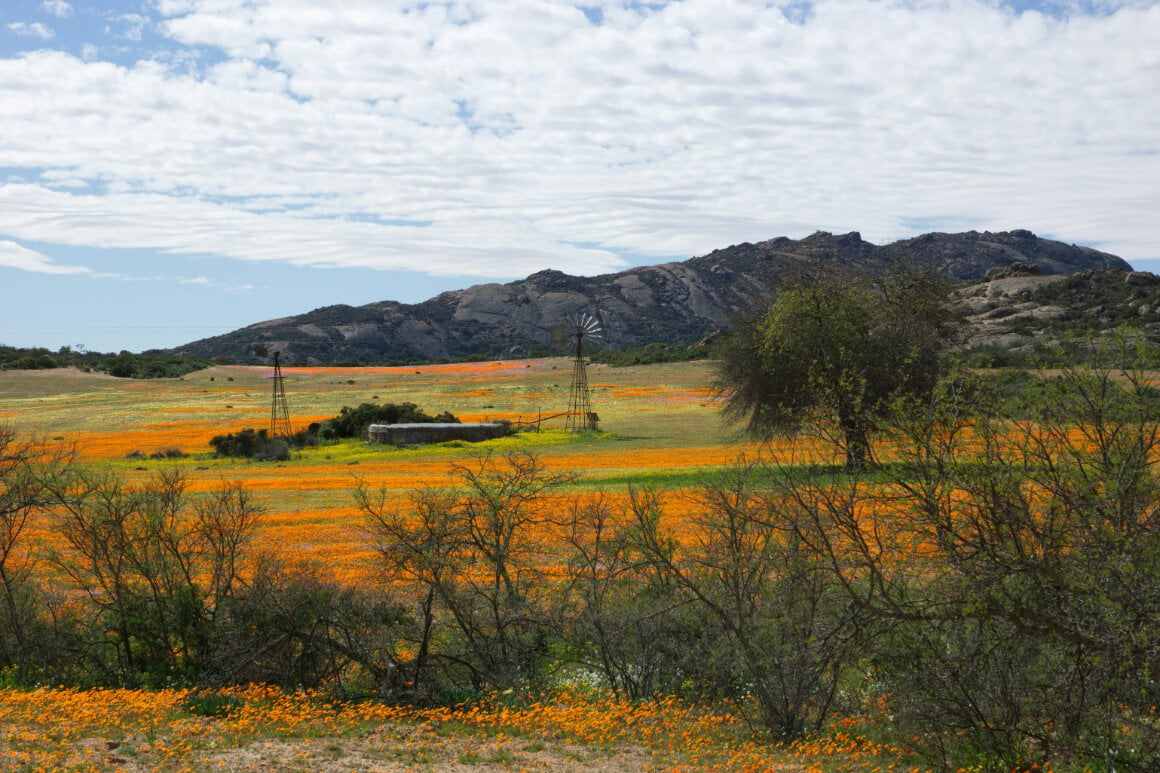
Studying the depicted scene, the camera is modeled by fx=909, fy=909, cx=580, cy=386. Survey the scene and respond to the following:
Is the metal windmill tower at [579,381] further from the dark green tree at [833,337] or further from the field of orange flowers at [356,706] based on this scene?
the dark green tree at [833,337]

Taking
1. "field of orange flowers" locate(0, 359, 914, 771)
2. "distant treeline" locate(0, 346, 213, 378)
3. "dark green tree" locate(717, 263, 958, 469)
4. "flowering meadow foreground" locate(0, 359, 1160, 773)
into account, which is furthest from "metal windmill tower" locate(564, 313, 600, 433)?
"distant treeline" locate(0, 346, 213, 378)

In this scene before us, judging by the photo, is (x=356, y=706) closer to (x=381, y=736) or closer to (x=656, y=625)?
(x=381, y=736)

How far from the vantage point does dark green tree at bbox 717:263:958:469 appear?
30234 millimetres

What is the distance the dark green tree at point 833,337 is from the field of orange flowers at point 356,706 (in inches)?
130

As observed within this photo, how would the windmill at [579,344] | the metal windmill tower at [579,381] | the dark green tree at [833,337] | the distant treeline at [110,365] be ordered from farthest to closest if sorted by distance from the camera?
1. the distant treeline at [110,365]
2. the windmill at [579,344]
3. the metal windmill tower at [579,381]
4. the dark green tree at [833,337]

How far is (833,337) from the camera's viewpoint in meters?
30.4

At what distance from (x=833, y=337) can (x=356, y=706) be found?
22090mm

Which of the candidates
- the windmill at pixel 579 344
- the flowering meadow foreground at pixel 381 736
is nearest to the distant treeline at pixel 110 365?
the windmill at pixel 579 344

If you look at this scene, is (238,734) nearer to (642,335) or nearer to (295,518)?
(295,518)

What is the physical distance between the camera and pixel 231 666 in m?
13.5

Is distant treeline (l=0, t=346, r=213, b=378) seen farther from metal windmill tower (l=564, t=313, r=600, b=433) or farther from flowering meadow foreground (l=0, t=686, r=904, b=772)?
flowering meadow foreground (l=0, t=686, r=904, b=772)

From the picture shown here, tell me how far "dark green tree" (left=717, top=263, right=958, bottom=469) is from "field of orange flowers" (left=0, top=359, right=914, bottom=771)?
3313 millimetres

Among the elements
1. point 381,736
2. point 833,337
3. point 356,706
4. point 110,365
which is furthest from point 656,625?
point 110,365

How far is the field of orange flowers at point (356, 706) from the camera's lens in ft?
32.3
